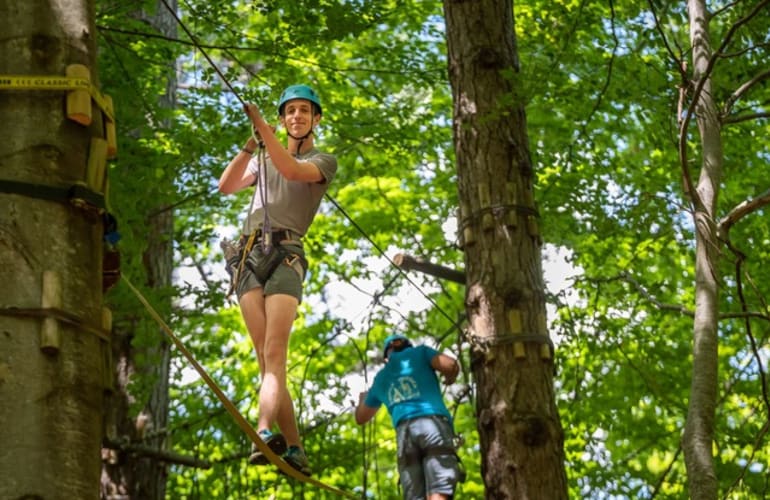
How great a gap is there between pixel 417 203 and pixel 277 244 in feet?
25.4

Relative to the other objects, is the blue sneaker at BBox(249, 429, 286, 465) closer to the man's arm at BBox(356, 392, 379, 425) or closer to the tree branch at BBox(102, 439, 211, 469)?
the man's arm at BBox(356, 392, 379, 425)

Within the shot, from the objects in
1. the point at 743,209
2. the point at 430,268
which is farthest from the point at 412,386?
the point at 743,209

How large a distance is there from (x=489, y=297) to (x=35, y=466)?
148 inches

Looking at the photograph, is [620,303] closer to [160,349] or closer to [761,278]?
[761,278]

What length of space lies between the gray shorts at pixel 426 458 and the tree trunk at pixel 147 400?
3281 millimetres

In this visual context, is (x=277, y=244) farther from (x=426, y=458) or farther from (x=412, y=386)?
(x=426, y=458)

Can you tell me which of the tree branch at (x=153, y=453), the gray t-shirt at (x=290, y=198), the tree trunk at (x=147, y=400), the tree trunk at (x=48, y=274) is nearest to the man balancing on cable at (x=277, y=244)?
the gray t-shirt at (x=290, y=198)

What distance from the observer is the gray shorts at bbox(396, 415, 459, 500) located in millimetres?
6055

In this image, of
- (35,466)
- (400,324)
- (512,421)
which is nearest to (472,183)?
(512,421)

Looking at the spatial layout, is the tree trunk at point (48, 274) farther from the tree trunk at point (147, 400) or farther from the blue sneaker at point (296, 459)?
the tree trunk at point (147, 400)

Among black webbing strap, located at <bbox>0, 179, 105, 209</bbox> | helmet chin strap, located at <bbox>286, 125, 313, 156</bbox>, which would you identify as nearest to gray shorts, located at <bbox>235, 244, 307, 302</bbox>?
helmet chin strap, located at <bbox>286, 125, 313, 156</bbox>

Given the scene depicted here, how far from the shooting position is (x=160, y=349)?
33.1 feet

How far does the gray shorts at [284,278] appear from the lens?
5.22 metres

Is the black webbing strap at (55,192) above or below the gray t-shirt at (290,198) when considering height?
below
